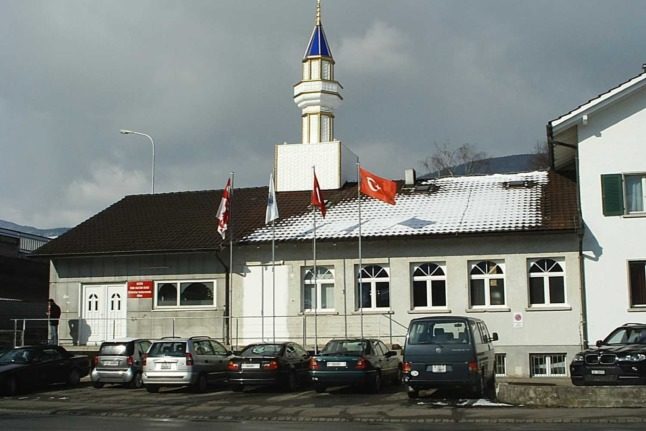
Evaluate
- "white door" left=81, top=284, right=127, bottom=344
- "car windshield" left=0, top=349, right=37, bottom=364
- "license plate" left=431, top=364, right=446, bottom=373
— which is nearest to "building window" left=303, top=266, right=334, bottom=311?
"white door" left=81, top=284, right=127, bottom=344

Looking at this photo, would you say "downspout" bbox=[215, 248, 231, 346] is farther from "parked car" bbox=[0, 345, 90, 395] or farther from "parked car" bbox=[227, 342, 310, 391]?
"parked car" bbox=[227, 342, 310, 391]

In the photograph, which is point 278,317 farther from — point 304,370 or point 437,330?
point 437,330

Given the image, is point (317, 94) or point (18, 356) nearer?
point (18, 356)

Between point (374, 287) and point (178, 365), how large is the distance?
814cm

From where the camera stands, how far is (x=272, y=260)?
29.1 meters

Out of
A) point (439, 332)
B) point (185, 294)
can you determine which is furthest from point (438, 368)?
point (185, 294)

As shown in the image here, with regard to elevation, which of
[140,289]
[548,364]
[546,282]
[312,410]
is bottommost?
[312,410]

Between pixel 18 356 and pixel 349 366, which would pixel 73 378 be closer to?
pixel 18 356

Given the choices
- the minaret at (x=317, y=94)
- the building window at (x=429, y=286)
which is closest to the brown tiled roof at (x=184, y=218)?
the building window at (x=429, y=286)

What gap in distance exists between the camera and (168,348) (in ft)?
76.2

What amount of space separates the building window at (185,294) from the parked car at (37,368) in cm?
431

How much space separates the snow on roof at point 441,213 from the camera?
2758cm

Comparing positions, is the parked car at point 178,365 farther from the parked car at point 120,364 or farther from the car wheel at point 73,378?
the car wheel at point 73,378

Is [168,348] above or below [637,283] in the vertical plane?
below
